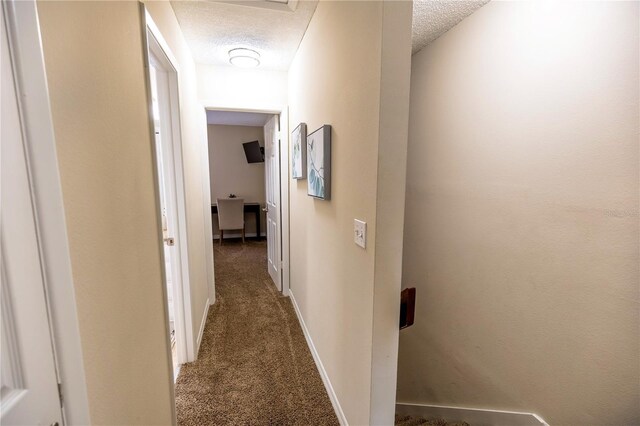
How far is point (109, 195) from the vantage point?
0.86 m

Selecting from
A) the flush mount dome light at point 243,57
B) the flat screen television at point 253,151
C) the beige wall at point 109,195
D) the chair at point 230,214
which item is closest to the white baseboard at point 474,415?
the beige wall at point 109,195

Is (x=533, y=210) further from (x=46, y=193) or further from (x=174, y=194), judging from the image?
(x=174, y=194)

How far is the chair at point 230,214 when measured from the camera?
211 inches

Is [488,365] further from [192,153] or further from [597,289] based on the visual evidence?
[192,153]

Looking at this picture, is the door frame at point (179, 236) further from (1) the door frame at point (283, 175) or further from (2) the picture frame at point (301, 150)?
(1) the door frame at point (283, 175)

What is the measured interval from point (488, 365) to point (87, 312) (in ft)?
7.44

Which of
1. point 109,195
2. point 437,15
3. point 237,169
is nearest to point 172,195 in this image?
point 109,195

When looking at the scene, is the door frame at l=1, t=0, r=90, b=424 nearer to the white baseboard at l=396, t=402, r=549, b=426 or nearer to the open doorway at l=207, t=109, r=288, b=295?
the white baseboard at l=396, t=402, r=549, b=426

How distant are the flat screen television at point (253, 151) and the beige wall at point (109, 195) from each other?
4.71 meters

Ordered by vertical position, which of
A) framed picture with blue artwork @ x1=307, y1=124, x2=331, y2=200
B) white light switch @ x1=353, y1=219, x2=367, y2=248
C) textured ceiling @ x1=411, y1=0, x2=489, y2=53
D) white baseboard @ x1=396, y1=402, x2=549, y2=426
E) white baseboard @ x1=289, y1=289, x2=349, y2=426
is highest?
textured ceiling @ x1=411, y1=0, x2=489, y2=53

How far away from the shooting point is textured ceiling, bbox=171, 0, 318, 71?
70.1 inches

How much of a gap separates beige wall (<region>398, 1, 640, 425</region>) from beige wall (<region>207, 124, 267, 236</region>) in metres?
4.22

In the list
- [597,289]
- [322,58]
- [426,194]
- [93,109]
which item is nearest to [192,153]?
[322,58]

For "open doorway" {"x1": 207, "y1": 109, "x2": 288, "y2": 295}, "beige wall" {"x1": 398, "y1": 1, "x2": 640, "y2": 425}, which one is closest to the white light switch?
"beige wall" {"x1": 398, "y1": 1, "x2": 640, "y2": 425}
